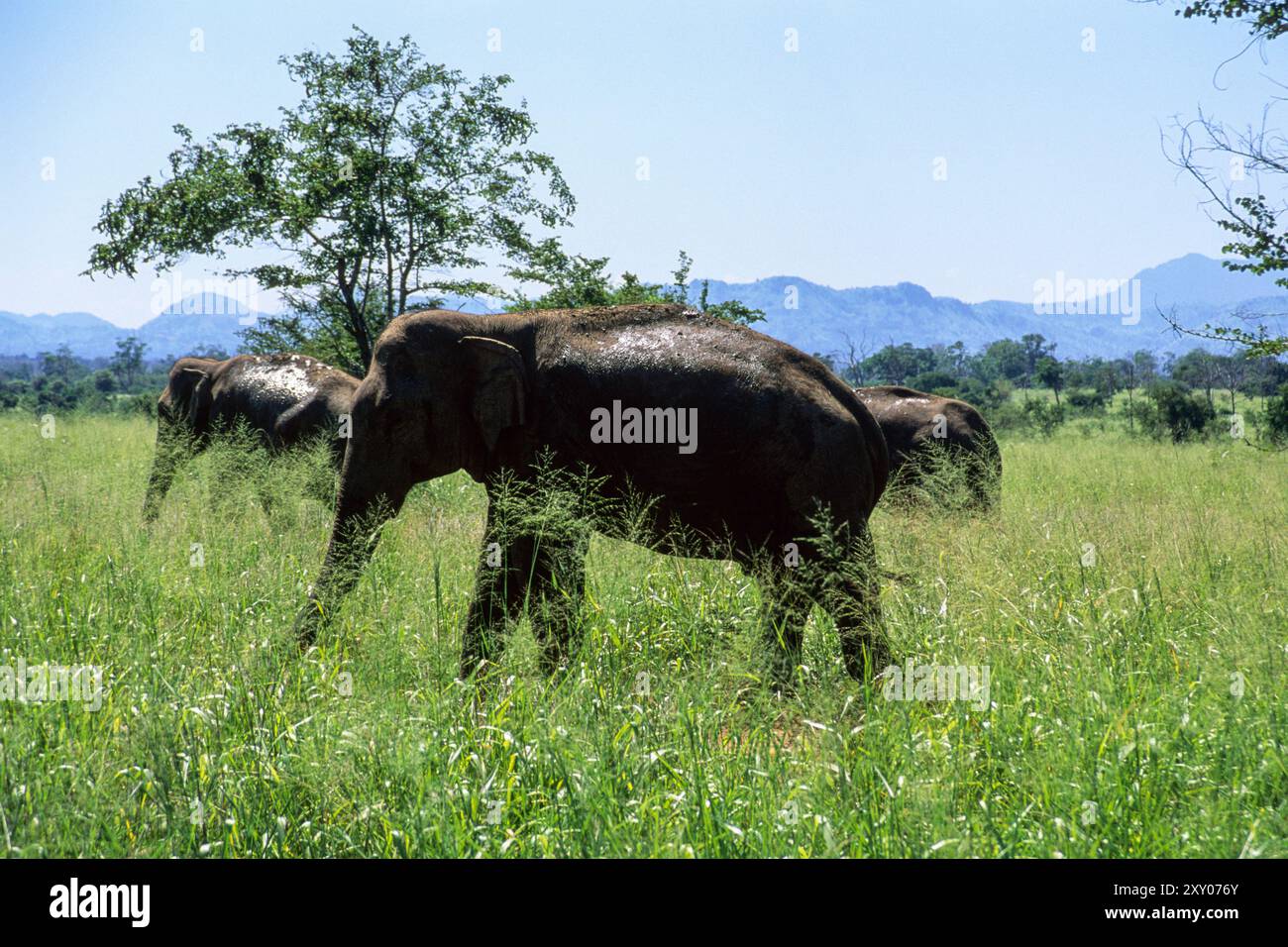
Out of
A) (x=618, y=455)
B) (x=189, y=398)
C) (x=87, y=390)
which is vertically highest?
(x=87, y=390)

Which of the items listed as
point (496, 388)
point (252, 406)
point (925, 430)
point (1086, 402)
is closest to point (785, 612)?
point (496, 388)

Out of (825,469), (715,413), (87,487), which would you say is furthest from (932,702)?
(87,487)

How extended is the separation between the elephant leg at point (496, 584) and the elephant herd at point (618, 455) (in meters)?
0.01

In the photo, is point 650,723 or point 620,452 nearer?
point 650,723

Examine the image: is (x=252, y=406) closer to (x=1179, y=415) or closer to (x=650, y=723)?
(x=650, y=723)

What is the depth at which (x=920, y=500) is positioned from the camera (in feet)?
30.2

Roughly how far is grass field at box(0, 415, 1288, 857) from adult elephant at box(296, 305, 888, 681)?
0.28 m

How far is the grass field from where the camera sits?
3.01 meters

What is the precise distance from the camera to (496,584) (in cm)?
521

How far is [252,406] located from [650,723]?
799cm

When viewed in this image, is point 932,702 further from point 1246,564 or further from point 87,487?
point 87,487
